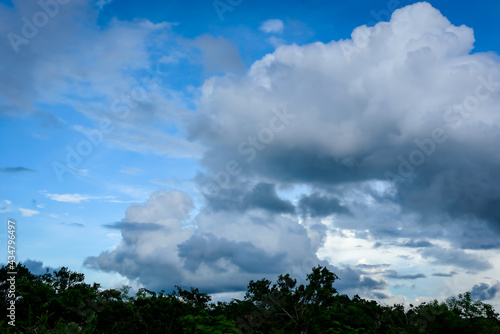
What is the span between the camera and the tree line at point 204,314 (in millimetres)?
26375

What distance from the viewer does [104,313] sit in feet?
105

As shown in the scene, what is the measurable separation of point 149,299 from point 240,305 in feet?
101

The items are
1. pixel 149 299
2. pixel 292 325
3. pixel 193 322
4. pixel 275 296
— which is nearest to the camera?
pixel 193 322

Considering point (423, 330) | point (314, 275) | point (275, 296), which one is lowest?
point (423, 330)

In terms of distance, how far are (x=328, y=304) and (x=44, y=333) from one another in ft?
109

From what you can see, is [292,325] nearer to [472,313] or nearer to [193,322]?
[193,322]

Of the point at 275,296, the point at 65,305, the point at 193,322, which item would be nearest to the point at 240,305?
the point at 275,296

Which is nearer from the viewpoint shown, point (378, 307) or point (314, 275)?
point (314, 275)

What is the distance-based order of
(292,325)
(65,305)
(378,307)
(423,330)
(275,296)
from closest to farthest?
(423,330)
(65,305)
(292,325)
(275,296)
(378,307)

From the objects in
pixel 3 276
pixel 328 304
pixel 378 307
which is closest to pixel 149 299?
pixel 3 276

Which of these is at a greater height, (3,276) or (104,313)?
(3,276)

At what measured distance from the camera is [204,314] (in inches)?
1139

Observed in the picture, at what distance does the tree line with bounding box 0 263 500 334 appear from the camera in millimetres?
26375

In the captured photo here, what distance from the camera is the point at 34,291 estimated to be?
3897 cm
